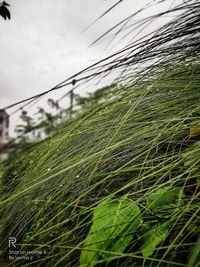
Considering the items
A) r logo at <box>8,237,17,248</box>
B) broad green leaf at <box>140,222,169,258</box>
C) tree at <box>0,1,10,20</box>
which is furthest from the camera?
tree at <box>0,1,10,20</box>

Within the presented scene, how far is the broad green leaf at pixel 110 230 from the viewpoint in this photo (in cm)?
53

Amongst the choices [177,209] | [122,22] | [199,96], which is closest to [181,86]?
[199,96]

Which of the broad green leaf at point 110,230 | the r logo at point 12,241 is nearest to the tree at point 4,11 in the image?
the r logo at point 12,241

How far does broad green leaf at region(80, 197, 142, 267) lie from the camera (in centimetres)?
53

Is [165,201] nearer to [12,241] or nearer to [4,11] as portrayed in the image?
[12,241]

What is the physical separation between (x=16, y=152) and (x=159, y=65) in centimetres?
48

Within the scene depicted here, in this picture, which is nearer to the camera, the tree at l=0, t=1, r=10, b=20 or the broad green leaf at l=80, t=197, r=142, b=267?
the broad green leaf at l=80, t=197, r=142, b=267

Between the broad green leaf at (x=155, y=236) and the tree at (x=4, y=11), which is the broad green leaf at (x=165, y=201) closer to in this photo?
the broad green leaf at (x=155, y=236)

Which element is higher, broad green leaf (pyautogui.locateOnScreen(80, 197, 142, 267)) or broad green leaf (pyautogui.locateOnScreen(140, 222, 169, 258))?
broad green leaf (pyautogui.locateOnScreen(80, 197, 142, 267))

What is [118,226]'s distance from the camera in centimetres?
56

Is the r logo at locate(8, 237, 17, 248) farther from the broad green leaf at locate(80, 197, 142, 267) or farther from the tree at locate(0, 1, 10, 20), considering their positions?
the tree at locate(0, 1, 10, 20)

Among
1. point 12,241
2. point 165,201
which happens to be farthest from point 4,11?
point 165,201

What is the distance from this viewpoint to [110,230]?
0.56 metres

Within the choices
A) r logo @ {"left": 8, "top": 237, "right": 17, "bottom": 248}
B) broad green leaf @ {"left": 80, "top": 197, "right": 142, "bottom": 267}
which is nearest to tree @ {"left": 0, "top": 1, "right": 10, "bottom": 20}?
r logo @ {"left": 8, "top": 237, "right": 17, "bottom": 248}
